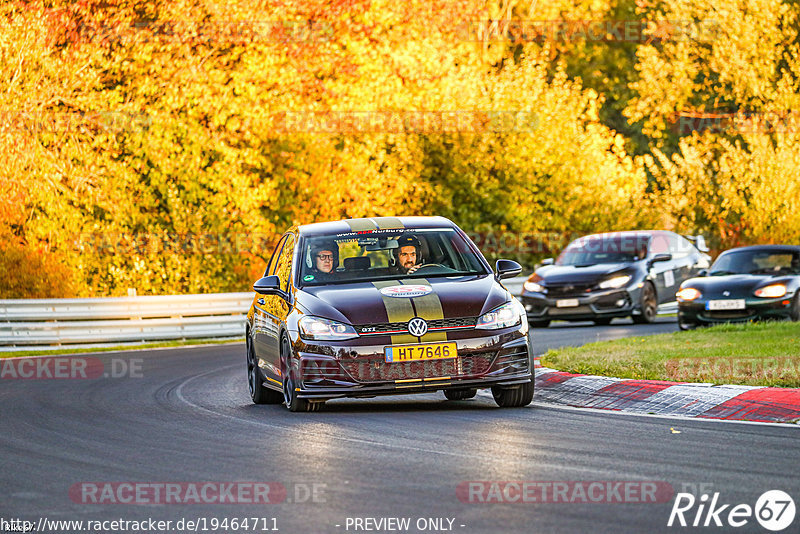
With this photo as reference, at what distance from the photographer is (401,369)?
11.3 meters

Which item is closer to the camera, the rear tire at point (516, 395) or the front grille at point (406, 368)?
the front grille at point (406, 368)

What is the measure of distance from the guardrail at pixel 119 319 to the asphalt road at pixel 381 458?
35.7ft

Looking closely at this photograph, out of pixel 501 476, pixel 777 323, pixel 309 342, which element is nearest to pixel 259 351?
pixel 309 342

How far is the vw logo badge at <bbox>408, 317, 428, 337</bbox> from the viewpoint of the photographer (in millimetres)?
11336

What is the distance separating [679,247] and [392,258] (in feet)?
50.1

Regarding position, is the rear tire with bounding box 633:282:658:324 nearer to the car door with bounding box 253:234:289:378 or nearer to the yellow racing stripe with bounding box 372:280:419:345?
the car door with bounding box 253:234:289:378

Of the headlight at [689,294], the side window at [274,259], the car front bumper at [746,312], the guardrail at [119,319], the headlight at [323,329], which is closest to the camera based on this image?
the headlight at [323,329]

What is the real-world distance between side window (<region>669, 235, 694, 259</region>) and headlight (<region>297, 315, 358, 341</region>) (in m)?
16.0

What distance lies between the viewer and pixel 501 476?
8.05 metres

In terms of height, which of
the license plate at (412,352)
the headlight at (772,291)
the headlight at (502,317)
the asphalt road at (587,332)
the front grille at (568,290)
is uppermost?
the headlight at (502,317)

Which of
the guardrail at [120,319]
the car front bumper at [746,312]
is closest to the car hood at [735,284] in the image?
the car front bumper at [746,312]

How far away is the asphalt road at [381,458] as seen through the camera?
707 centimetres

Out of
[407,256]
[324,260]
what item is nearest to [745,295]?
A: [407,256]

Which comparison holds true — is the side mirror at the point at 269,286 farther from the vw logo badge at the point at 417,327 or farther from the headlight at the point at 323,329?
the vw logo badge at the point at 417,327
